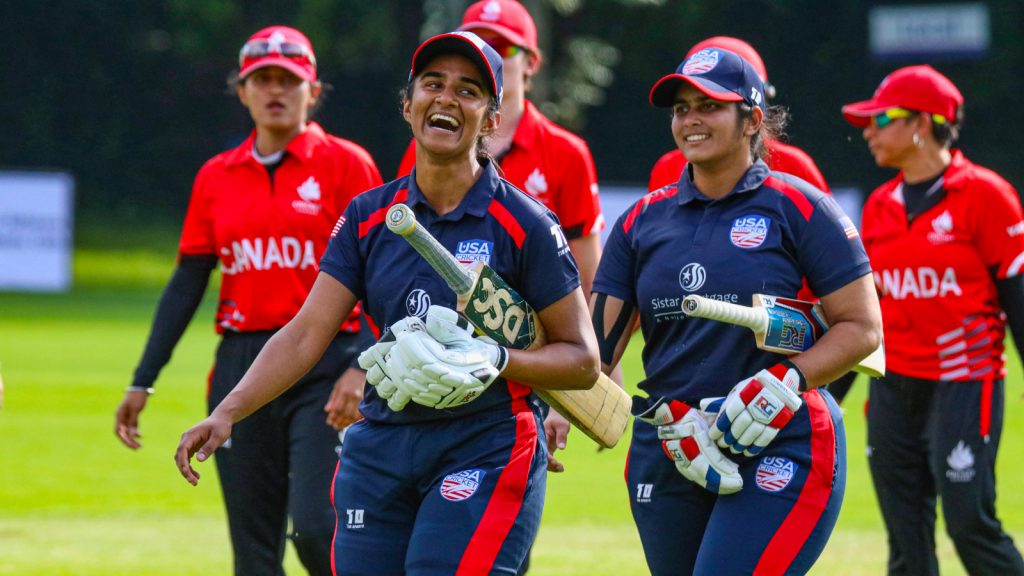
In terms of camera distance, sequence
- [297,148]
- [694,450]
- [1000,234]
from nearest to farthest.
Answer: [694,450]
[297,148]
[1000,234]

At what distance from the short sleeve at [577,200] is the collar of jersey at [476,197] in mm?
1932

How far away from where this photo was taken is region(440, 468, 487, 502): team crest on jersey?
14.1 ft

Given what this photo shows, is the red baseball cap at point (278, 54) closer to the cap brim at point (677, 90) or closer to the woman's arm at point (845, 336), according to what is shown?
the cap brim at point (677, 90)

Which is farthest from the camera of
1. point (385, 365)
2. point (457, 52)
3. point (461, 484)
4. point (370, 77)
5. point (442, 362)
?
point (370, 77)

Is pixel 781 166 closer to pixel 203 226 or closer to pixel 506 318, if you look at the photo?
pixel 506 318

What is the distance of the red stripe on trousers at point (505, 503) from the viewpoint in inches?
167

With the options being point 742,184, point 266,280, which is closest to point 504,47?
point 266,280

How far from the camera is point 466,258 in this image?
14.4ft

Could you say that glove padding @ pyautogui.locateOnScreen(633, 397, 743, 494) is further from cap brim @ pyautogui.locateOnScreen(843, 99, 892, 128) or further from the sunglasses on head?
cap brim @ pyautogui.locateOnScreen(843, 99, 892, 128)

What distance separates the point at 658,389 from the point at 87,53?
119 feet

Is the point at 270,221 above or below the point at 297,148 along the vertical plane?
below

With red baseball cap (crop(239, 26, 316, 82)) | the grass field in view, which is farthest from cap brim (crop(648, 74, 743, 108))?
the grass field

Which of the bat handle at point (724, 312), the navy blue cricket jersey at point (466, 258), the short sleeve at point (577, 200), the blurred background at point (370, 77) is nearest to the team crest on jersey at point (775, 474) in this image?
the bat handle at point (724, 312)

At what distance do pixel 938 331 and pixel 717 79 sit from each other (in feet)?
8.29
